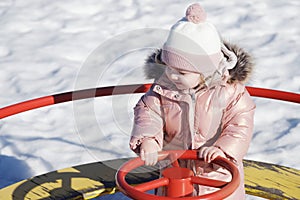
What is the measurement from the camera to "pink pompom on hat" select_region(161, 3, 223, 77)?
1.88m

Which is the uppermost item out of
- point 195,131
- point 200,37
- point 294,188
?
point 200,37

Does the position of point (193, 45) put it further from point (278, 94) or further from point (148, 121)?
point (278, 94)

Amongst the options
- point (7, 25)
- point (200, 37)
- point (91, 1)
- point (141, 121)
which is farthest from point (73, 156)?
point (91, 1)

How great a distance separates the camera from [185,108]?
6.75 ft

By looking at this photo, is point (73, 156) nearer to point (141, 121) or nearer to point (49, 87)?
point (49, 87)

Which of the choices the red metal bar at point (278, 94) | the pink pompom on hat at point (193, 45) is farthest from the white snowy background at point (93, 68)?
the red metal bar at point (278, 94)

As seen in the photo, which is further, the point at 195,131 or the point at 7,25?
the point at 7,25

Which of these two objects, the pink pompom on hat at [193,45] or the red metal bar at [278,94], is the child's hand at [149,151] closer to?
the pink pompom on hat at [193,45]

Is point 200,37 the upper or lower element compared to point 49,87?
upper

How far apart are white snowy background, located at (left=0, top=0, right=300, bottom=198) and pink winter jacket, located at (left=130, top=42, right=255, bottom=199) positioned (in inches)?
5.8

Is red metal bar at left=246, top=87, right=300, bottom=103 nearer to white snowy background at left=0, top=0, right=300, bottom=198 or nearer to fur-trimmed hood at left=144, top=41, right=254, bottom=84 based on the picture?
white snowy background at left=0, top=0, right=300, bottom=198

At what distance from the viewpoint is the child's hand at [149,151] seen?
1.93 metres

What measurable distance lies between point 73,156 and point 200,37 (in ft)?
5.03

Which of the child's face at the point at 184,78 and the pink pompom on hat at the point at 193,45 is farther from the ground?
the pink pompom on hat at the point at 193,45
